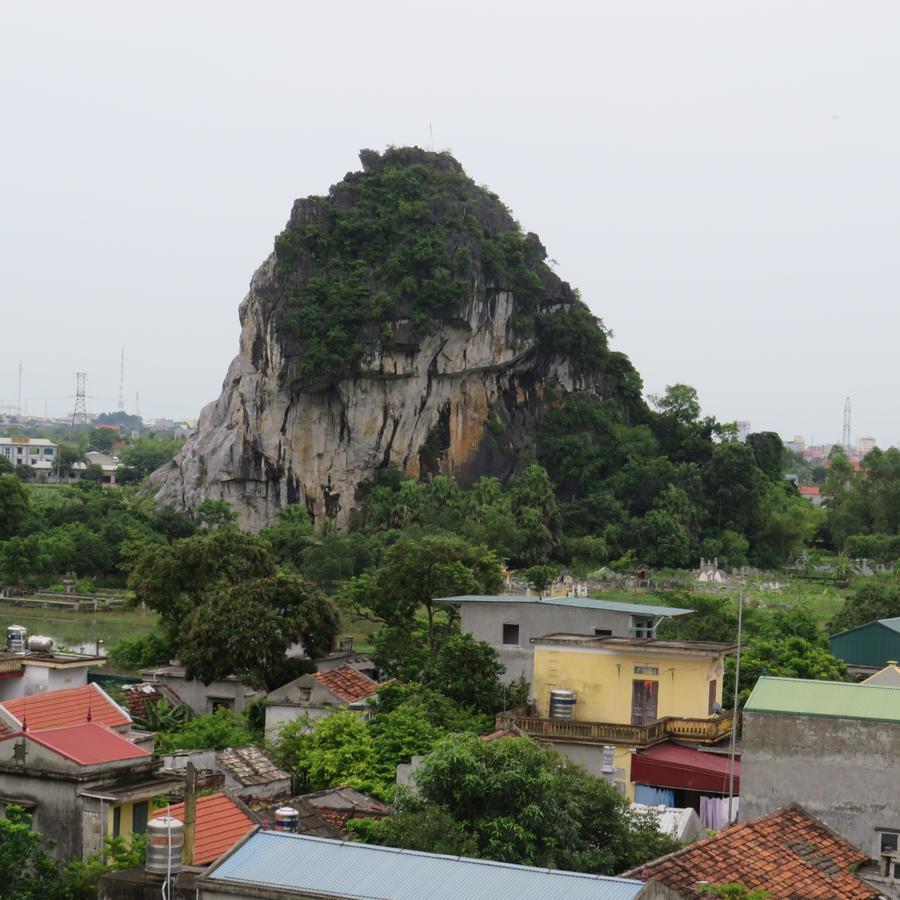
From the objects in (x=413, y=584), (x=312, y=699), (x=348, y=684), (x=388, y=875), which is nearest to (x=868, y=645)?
(x=413, y=584)

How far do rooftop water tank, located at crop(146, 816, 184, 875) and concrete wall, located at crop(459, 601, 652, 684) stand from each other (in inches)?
559

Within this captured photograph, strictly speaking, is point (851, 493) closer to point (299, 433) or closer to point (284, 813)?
point (299, 433)

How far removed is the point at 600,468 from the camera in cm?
7825

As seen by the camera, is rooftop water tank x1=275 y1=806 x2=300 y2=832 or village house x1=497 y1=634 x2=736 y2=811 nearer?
rooftop water tank x1=275 y1=806 x2=300 y2=832

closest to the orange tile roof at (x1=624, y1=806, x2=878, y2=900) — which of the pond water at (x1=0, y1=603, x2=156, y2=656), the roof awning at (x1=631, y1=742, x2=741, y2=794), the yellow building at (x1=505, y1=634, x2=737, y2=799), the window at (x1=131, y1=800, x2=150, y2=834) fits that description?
the roof awning at (x1=631, y1=742, x2=741, y2=794)

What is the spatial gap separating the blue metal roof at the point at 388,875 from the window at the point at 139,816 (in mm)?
3981

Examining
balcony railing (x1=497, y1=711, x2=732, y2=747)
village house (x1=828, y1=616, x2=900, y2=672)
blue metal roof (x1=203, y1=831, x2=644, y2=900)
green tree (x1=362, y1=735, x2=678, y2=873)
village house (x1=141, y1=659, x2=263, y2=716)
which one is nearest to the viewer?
Result: blue metal roof (x1=203, y1=831, x2=644, y2=900)

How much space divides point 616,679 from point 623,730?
1.88m

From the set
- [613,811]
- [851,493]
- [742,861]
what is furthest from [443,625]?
[851,493]

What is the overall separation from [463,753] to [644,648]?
850 cm

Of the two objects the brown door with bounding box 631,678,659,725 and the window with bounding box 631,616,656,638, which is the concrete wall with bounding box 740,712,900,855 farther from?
the window with bounding box 631,616,656,638

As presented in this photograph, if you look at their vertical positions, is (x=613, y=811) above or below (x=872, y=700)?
below

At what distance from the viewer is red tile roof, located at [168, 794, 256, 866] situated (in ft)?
43.2

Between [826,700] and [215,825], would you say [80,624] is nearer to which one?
[215,825]
